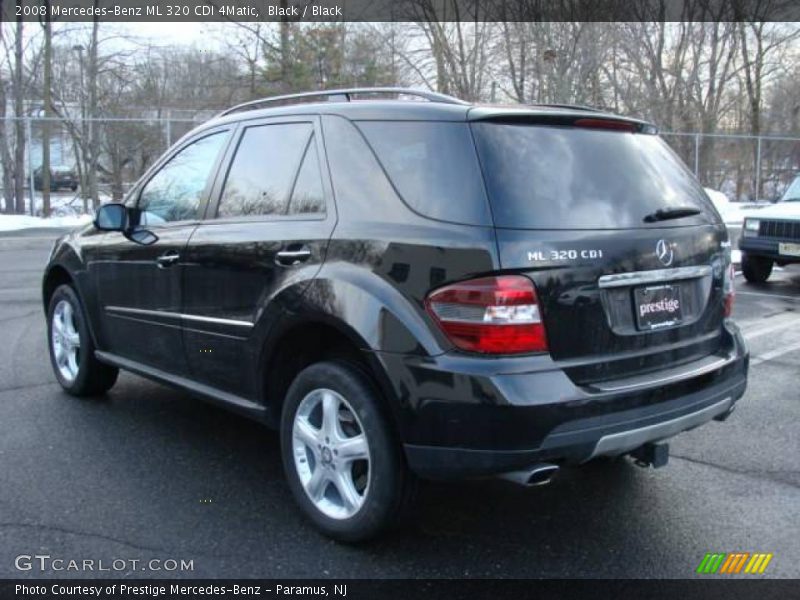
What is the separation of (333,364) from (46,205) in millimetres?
19342

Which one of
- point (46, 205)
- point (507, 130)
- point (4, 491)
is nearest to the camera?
point (507, 130)

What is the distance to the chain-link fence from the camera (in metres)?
20.7

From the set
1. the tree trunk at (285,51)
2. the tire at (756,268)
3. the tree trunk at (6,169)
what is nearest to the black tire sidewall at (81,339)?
the tire at (756,268)

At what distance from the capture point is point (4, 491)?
375 centimetres

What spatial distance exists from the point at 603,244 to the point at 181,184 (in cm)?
247

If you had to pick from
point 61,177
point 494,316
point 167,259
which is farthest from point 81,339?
point 61,177

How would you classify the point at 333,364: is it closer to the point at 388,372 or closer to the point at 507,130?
the point at 388,372

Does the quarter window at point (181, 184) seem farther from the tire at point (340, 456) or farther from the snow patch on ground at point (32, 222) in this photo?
the snow patch on ground at point (32, 222)

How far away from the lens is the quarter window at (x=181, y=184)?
4184 mm

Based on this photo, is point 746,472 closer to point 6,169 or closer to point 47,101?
point 6,169

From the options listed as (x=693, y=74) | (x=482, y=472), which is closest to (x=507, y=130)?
(x=482, y=472)

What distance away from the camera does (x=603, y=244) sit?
9.82 ft

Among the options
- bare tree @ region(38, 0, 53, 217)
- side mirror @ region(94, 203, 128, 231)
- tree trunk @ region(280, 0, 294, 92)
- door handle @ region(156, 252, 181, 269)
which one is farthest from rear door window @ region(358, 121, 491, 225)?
tree trunk @ region(280, 0, 294, 92)

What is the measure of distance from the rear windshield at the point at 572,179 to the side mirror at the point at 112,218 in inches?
93.0
